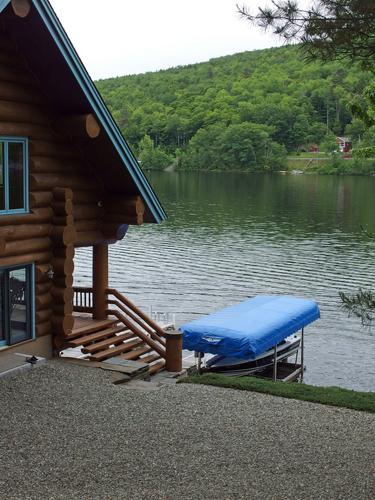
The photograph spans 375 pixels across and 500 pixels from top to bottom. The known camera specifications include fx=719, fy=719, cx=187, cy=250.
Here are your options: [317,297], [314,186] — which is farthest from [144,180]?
[314,186]

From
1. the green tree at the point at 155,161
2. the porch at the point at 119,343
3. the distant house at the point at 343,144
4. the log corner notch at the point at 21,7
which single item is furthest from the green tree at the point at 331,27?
the green tree at the point at 155,161

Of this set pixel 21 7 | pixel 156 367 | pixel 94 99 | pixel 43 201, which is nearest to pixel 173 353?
pixel 156 367

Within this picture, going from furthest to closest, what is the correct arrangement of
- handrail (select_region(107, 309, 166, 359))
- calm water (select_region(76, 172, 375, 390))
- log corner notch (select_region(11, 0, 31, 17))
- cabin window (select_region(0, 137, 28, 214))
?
calm water (select_region(76, 172, 375, 390)) → handrail (select_region(107, 309, 166, 359)) → cabin window (select_region(0, 137, 28, 214)) → log corner notch (select_region(11, 0, 31, 17))

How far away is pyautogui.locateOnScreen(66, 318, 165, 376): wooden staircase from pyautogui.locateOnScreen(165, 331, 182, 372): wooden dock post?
18cm

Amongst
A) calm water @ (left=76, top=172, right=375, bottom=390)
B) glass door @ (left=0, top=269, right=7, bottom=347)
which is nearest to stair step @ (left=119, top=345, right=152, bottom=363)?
glass door @ (left=0, top=269, right=7, bottom=347)

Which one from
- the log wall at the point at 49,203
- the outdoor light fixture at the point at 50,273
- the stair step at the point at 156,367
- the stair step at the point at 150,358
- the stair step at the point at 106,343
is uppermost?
the log wall at the point at 49,203

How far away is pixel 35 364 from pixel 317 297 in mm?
29467

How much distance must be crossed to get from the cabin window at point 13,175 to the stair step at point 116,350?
3.84 metres

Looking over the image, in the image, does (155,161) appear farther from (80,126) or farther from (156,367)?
(80,126)

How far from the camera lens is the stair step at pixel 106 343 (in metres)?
17.0

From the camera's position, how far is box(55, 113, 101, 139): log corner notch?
598 inches

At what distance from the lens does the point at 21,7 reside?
1297 cm

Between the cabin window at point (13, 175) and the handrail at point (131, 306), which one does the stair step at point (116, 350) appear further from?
the cabin window at point (13, 175)

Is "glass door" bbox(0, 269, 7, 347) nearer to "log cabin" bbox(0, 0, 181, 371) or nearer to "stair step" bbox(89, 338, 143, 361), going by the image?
"log cabin" bbox(0, 0, 181, 371)
